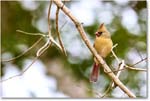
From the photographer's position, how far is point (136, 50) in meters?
2.32

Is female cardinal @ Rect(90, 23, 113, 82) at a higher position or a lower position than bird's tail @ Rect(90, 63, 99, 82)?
higher

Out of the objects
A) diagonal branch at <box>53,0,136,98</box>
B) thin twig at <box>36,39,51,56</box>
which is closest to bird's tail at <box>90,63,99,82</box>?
diagonal branch at <box>53,0,136,98</box>

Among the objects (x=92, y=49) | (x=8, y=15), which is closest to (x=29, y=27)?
(x=8, y=15)

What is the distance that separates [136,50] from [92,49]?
213 mm

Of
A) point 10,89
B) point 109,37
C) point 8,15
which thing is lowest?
point 10,89

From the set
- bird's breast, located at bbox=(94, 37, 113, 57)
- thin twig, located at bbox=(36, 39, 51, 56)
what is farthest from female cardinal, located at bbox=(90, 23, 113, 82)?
thin twig, located at bbox=(36, 39, 51, 56)

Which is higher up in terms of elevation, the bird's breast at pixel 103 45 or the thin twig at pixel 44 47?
the thin twig at pixel 44 47

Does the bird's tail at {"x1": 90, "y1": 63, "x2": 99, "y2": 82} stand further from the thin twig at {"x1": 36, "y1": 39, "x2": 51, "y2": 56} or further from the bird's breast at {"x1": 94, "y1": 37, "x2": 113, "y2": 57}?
the thin twig at {"x1": 36, "y1": 39, "x2": 51, "y2": 56}

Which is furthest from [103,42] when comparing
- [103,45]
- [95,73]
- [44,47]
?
[44,47]

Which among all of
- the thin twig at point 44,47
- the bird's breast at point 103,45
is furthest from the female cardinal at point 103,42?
the thin twig at point 44,47

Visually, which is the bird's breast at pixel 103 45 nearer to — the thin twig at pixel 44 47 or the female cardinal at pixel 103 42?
the female cardinal at pixel 103 42

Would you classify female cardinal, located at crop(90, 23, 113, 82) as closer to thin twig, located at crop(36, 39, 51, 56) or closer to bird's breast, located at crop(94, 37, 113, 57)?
bird's breast, located at crop(94, 37, 113, 57)

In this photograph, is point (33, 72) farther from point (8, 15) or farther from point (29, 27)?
point (8, 15)

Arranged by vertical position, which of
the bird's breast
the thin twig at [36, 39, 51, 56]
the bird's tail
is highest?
the thin twig at [36, 39, 51, 56]
